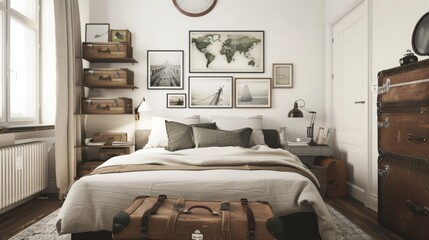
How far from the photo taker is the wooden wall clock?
4578mm

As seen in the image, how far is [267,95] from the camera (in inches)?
181

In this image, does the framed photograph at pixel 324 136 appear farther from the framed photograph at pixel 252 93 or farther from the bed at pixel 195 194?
the bed at pixel 195 194

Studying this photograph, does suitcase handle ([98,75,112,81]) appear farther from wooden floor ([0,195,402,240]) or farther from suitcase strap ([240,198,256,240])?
suitcase strap ([240,198,256,240])

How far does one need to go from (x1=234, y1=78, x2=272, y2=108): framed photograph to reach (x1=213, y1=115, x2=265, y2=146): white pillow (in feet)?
1.48

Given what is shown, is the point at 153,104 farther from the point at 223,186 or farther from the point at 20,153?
the point at 223,186

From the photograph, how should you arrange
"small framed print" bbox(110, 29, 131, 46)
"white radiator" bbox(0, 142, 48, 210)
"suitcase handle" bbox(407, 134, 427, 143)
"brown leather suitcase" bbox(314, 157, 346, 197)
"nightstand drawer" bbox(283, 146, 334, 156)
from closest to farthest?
"suitcase handle" bbox(407, 134, 427, 143)
"white radiator" bbox(0, 142, 48, 210)
"brown leather suitcase" bbox(314, 157, 346, 197)
"nightstand drawer" bbox(283, 146, 334, 156)
"small framed print" bbox(110, 29, 131, 46)

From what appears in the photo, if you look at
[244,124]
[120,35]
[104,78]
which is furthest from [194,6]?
[244,124]

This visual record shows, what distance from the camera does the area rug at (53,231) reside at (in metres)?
2.61

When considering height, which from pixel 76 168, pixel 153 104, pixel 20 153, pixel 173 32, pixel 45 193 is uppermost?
pixel 173 32

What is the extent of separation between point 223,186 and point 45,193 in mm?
2994

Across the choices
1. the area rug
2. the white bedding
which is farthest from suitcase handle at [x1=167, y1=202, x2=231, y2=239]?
the area rug

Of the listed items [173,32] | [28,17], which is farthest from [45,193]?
[173,32]

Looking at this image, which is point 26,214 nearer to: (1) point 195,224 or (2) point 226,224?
(1) point 195,224

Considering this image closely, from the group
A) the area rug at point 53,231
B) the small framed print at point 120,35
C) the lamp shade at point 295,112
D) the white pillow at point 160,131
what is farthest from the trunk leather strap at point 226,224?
the small framed print at point 120,35
